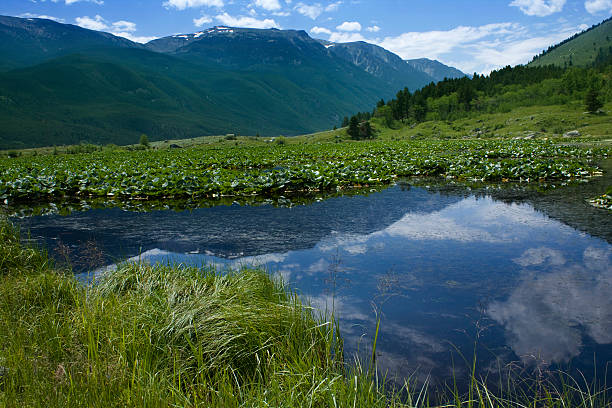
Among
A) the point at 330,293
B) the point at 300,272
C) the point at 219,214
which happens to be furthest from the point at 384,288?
the point at 219,214

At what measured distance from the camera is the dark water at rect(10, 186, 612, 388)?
474 cm

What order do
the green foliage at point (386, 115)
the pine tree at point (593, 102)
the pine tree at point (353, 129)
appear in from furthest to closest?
the green foliage at point (386, 115)
the pine tree at point (353, 129)
the pine tree at point (593, 102)

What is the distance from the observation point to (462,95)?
107 m

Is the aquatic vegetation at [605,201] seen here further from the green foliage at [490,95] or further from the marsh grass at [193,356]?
the green foliage at [490,95]

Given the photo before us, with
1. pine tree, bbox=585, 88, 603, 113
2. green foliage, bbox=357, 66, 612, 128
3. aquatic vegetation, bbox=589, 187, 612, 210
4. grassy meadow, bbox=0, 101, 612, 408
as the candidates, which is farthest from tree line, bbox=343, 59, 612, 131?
grassy meadow, bbox=0, 101, 612, 408

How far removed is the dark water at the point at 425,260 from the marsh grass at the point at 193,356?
536 mm

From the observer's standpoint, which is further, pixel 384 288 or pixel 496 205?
pixel 496 205

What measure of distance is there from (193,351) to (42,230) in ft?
33.5

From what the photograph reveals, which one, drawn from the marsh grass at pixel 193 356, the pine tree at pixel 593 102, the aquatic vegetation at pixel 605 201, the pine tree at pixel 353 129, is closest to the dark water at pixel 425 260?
the aquatic vegetation at pixel 605 201

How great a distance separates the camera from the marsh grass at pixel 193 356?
3316 millimetres

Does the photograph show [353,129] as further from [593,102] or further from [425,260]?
[425,260]

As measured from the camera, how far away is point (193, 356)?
4.04 m

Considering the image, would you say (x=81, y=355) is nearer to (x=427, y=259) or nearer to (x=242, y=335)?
(x=242, y=335)

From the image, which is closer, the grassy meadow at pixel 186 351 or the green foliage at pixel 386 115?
the grassy meadow at pixel 186 351
